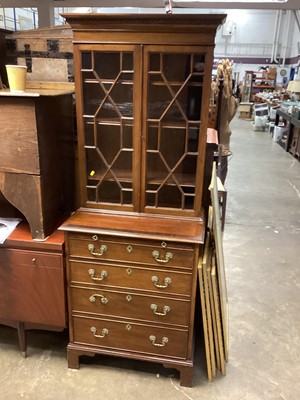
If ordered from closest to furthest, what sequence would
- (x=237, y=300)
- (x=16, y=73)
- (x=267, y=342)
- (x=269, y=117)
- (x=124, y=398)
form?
(x=16, y=73) < (x=124, y=398) < (x=267, y=342) < (x=237, y=300) < (x=269, y=117)

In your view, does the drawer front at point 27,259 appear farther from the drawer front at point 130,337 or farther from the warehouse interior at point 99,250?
the drawer front at point 130,337

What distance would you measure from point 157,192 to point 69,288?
0.71 metres

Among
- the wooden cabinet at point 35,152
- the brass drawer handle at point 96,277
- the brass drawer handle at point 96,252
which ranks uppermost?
the wooden cabinet at point 35,152

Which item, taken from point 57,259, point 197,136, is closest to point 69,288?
point 57,259

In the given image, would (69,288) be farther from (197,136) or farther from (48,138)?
(197,136)

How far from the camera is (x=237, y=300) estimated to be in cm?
281

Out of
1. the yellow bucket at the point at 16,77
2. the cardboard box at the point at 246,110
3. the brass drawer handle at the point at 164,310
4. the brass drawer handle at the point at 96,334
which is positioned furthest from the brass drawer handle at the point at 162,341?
the cardboard box at the point at 246,110

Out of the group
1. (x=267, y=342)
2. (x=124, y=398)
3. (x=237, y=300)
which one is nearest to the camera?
(x=124, y=398)

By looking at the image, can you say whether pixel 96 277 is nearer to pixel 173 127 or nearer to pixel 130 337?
pixel 130 337

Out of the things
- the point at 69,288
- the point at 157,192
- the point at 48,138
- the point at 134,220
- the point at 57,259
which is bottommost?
the point at 69,288

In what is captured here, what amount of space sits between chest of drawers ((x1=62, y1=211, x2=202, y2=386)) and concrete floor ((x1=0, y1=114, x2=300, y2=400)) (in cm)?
14

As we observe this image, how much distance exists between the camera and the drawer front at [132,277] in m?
1.84

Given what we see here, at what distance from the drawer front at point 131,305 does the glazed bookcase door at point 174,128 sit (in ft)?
1.55

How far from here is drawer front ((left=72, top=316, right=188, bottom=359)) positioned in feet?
6.40
